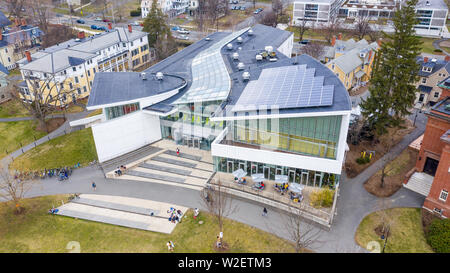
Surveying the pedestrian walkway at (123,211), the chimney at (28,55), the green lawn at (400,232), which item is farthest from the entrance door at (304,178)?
the chimney at (28,55)

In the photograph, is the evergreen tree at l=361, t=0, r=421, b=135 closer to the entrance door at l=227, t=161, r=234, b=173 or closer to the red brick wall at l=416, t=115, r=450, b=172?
the red brick wall at l=416, t=115, r=450, b=172

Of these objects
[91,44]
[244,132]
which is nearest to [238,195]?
[244,132]

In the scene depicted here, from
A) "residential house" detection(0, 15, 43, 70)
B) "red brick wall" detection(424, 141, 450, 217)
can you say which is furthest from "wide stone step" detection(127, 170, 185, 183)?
"residential house" detection(0, 15, 43, 70)

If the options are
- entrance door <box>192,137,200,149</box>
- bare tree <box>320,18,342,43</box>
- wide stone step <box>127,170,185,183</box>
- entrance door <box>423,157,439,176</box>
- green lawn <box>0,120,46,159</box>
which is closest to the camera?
entrance door <box>423,157,439,176</box>

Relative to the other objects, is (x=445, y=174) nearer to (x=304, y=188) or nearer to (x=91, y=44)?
(x=304, y=188)

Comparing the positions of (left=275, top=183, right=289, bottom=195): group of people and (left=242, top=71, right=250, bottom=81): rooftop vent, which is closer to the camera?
(left=275, top=183, right=289, bottom=195): group of people

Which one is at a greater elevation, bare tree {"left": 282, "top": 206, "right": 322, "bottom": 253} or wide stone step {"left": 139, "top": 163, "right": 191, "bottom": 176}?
wide stone step {"left": 139, "top": 163, "right": 191, "bottom": 176}

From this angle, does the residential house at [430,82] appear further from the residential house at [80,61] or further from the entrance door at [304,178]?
the residential house at [80,61]
